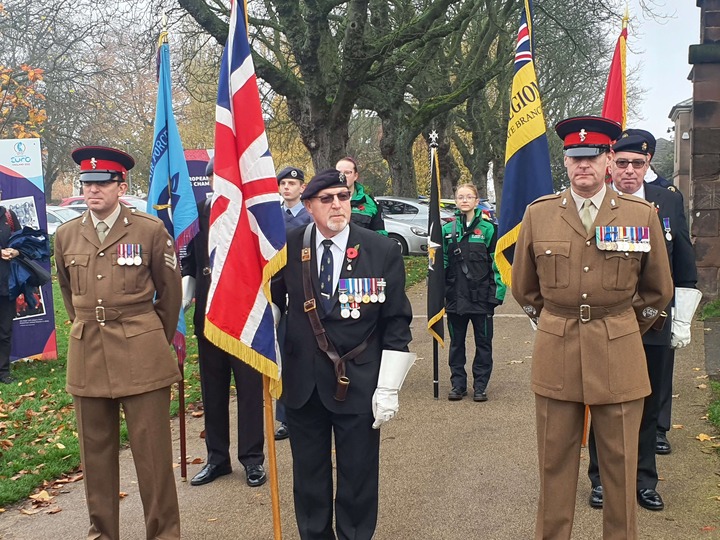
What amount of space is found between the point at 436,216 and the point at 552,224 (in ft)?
12.0

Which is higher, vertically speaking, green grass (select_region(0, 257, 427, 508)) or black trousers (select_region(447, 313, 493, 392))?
black trousers (select_region(447, 313, 493, 392))

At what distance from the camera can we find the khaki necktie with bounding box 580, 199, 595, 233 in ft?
12.8

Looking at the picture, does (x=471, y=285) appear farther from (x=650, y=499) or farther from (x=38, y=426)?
(x=38, y=426)

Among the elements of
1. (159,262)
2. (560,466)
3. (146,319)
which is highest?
(159,262)

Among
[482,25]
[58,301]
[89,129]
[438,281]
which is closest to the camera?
[438,281]

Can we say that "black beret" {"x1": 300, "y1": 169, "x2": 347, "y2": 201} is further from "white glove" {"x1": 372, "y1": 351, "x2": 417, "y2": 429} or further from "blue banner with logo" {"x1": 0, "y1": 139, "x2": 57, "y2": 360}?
"blue banner with logo" {"x1": 0, "y1": 139, "x2": 57, "y2": 360}

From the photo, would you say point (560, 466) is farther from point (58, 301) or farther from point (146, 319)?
point (58, 301)

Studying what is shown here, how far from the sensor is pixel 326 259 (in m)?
4.01

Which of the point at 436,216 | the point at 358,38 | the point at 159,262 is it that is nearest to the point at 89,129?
the point at 358,38

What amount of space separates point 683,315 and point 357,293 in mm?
2343

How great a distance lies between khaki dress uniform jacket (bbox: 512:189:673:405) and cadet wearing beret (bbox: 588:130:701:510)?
0.98 m

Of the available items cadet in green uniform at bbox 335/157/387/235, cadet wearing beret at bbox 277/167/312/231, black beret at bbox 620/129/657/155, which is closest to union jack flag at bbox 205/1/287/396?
cadet wearing beret at bbox 277/167/312/231

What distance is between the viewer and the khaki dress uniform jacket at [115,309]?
4156 millimetres

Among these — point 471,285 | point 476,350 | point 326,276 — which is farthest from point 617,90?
point 326,276
